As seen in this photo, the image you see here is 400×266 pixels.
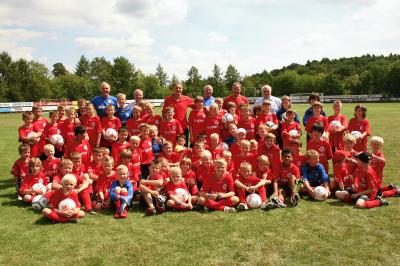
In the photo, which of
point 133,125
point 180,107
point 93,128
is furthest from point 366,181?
point 93,128

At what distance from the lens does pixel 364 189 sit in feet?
23.2

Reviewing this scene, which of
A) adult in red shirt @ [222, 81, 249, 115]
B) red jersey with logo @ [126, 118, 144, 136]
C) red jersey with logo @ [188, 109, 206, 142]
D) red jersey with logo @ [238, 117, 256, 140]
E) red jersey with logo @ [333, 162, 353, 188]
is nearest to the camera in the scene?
red jersey with logo @ [333, 162, 353, 188]

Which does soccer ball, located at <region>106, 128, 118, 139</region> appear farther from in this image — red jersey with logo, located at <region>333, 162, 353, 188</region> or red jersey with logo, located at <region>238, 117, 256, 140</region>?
red jersey with logo, located at <region>333, 162, 353, 188</region>

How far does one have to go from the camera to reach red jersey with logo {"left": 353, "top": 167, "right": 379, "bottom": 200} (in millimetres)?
6918

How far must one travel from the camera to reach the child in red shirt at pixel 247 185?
6990 millimetres

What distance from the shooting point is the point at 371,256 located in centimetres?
A: 464

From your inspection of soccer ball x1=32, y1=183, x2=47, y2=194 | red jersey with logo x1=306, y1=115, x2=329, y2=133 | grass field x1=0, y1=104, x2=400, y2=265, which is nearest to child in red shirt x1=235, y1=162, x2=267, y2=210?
grass field x1=0, y1=104, x2=400, y2=265

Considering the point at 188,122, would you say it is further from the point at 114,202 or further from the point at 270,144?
the point at 114,202

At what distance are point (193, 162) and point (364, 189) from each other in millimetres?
3565

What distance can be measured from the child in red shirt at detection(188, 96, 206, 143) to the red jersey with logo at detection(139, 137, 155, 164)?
4.73ft

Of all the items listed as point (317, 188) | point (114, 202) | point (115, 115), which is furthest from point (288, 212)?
point (115, 115)

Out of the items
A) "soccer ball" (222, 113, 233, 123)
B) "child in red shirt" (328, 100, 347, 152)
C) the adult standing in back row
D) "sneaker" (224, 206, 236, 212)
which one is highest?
the adult standing in back row

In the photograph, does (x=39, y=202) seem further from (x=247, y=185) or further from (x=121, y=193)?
(x=247, y=185)

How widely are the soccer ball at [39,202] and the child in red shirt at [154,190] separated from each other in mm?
1908
